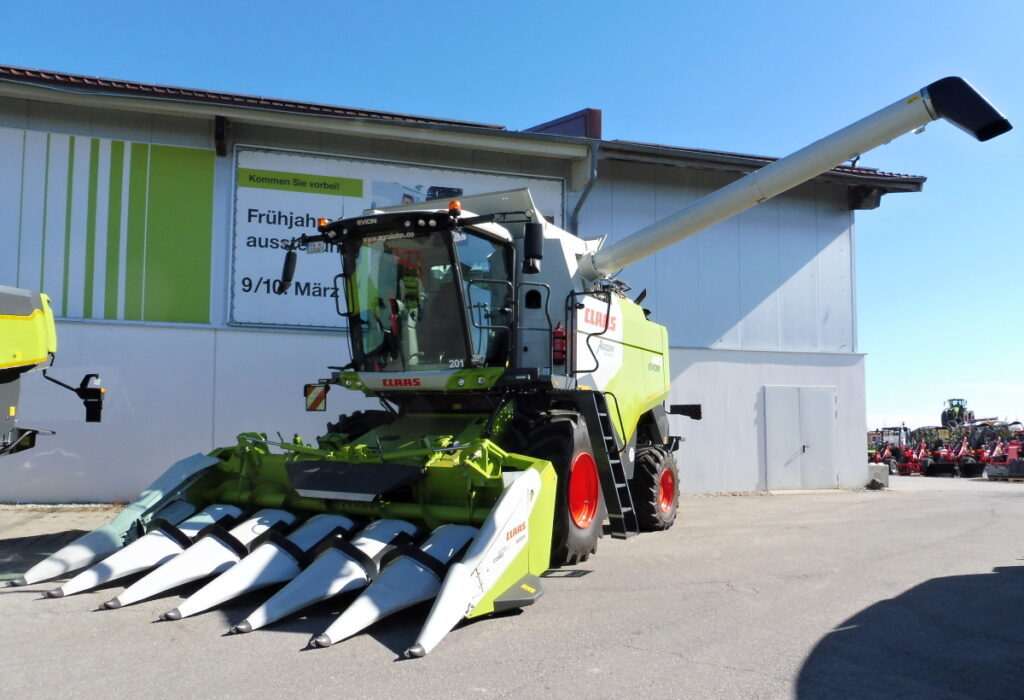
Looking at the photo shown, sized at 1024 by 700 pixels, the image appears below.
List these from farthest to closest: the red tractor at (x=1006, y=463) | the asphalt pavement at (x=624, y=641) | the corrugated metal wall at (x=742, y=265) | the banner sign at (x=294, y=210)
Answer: the red tractor at (x=1006, y=463), the corrugated metal wall at (x=742, y=265), the banner sign at (x=294, y=210), the asphalt pavement at (x=624, y=641)

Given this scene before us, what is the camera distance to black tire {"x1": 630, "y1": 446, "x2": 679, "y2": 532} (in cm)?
870

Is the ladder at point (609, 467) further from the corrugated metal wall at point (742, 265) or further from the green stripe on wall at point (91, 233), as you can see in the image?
the green stripe on wall at point (91, 233)

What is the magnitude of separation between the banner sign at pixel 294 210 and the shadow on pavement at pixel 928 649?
27.9ft

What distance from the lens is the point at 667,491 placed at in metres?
9.27

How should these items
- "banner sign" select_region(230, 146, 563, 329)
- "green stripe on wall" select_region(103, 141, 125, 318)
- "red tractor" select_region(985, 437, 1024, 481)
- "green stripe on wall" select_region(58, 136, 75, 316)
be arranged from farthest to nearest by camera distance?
"red tractor" select_region(985, 437, 1024, 481)
"banner sign" select_region(230, 146, 563, 329)
"green stripe on wall" select_region(103, 141, 125, 318)
"green stripe on wall" select_region(58, 136, 75, 316)

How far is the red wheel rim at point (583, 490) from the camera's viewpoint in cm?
587

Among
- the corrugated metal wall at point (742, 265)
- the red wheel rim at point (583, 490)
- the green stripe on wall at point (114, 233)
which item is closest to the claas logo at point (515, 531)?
the red wheel rim at point (583, 490)

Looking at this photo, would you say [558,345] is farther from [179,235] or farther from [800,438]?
[800,438]

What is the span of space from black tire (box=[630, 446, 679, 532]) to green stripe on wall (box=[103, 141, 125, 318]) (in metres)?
7.67

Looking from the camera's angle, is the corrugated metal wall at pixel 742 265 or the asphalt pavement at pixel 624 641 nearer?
the asphalt pavement at pixel 624 641

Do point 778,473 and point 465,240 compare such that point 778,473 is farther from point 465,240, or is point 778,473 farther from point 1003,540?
point 465,240

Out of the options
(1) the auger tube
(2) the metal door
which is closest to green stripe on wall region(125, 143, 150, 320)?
Answer: (1) the auger tube

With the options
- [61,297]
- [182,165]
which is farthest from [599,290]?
[61,297]

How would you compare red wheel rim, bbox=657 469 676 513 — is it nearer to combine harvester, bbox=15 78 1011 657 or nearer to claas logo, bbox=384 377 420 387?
combine harvester, bbox=15 78 1011 657
